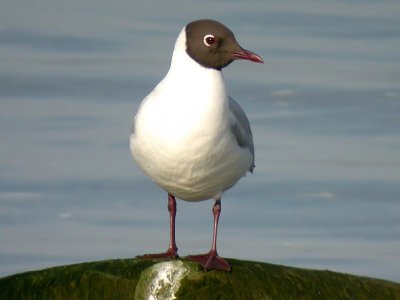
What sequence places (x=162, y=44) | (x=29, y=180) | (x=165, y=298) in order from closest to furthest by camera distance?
(x=165, y=298) → (x=29, y=180) → (x=162, y=44)

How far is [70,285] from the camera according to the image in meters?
9.62

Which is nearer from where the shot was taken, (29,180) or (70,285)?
(70,285)

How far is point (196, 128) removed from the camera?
967 centimetres

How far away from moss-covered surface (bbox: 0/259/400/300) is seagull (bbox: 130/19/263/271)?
0.41 ft

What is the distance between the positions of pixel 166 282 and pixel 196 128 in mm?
915

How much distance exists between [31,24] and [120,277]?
9401 mm

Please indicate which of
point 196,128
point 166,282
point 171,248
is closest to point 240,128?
point 196,128

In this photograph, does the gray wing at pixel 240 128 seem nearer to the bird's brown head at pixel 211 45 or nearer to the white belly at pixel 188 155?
the white belly at pixel 188 155

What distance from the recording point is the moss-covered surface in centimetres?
948

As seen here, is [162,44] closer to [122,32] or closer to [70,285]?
[122,32]

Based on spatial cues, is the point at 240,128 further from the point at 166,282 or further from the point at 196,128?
the point at 166,282

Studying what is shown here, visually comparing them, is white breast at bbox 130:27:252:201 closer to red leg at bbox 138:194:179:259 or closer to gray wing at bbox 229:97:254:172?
gray wing at bbox 229:97:254:172

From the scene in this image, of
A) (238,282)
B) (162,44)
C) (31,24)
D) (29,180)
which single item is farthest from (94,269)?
(31,24)

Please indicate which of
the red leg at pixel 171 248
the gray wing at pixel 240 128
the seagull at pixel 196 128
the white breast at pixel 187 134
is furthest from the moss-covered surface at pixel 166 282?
the gray wing at pixel 240 128
